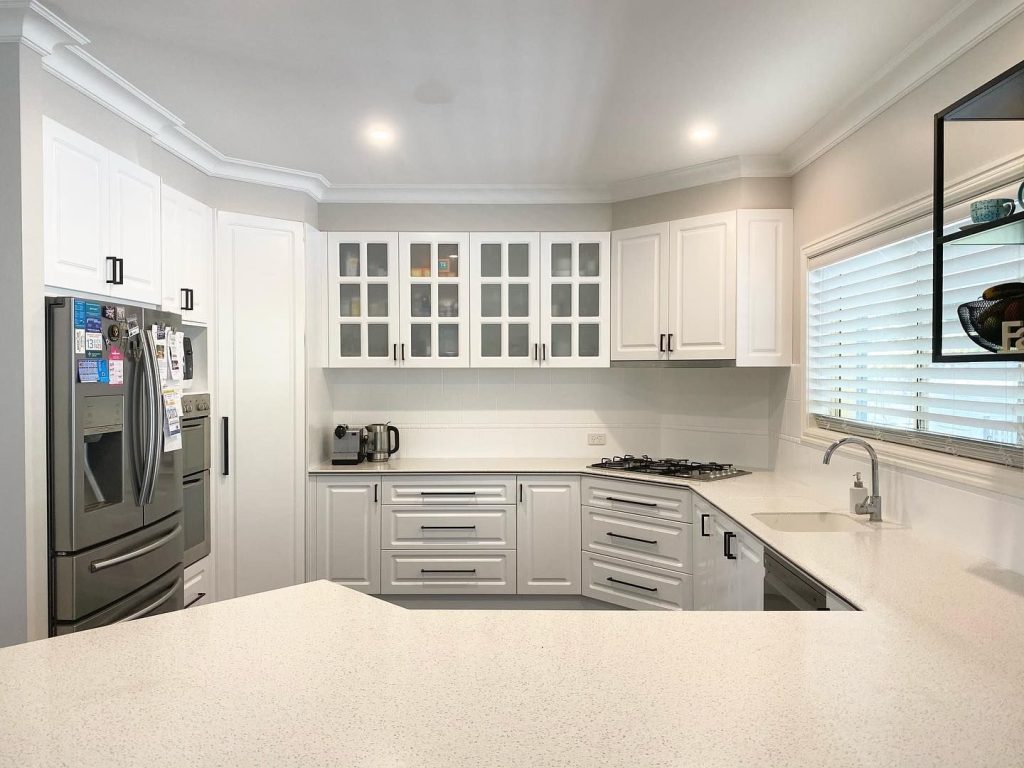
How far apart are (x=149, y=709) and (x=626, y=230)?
359cm

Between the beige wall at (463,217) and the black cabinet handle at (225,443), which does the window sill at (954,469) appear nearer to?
the beige wall at (463,217)

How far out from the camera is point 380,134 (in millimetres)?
3174

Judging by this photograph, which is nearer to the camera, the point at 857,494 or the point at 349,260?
the point at 857,494

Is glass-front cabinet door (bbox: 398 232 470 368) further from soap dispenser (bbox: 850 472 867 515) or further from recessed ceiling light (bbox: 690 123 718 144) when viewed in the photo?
soap dispenser (bbox: 850 472 867 515)

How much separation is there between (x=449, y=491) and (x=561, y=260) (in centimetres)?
161

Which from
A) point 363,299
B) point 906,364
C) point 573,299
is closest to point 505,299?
point 573,299

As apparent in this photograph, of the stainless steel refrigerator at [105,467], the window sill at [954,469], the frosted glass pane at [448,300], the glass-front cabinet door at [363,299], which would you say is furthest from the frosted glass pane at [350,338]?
the window sill at [954,469]

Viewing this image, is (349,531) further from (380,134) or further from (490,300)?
(380,134)

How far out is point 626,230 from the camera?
4059 millimetres

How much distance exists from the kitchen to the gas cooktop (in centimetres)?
4

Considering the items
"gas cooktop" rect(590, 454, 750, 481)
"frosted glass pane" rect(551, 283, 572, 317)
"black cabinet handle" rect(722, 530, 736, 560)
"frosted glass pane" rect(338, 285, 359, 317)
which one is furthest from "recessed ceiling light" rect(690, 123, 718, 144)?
"frosted glass pane" rect(338, 285, 359, 317)

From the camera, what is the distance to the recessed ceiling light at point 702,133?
10.1 ft

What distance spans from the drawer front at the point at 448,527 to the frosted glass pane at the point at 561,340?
3.34ft

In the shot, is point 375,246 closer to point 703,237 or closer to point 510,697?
point 703,237
